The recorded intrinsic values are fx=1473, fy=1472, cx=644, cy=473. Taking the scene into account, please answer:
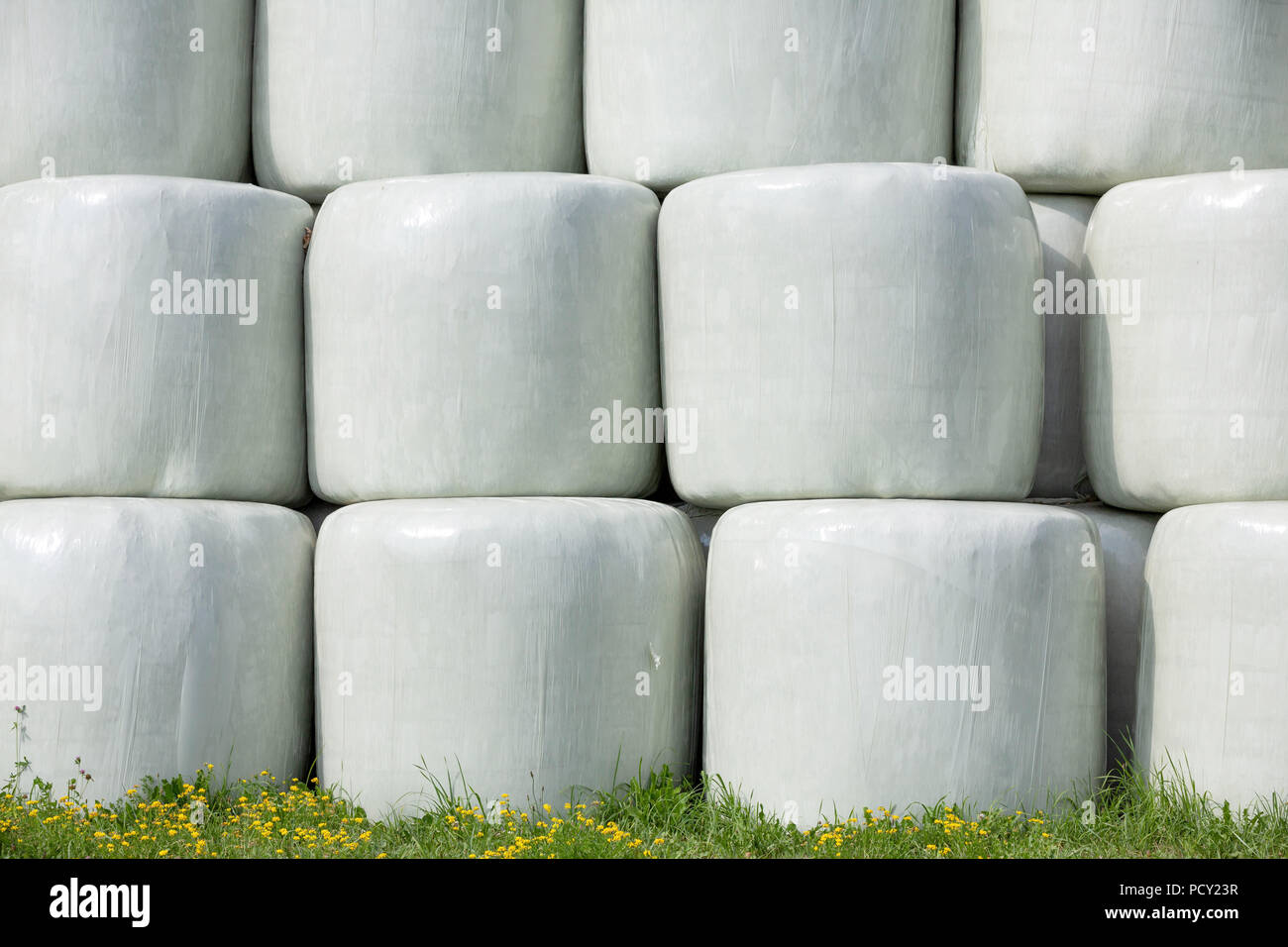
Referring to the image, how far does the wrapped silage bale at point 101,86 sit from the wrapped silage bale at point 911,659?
197cm

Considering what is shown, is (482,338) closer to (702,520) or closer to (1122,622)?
(702,520)

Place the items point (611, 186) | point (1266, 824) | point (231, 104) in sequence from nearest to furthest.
Answer: point (1266, 824), point (611, 186), point (231, 104)

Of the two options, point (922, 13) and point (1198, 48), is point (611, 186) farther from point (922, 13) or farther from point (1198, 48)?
point (1198, 48)

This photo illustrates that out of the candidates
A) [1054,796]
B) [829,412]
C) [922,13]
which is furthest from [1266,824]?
[922,13]

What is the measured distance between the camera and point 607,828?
3301 mm

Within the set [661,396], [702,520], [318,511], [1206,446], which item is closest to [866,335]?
[661,396]

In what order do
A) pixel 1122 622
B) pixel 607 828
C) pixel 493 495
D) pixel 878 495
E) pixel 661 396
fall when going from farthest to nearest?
1. pixel 661 396
2. pixel 1122 622
3. pixel 493 495
4. pixel 878 495
5. pixel 607 828

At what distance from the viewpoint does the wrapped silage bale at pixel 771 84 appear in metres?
3.82

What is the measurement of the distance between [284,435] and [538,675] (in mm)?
1000

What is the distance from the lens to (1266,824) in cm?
325

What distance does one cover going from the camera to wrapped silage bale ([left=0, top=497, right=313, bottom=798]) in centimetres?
348

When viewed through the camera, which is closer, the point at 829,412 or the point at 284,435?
the point at 829,412

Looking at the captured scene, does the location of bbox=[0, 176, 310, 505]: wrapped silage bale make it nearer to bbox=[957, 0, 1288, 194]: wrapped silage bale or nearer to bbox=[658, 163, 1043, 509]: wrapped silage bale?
bbox=[658, 163, 1043, 509]: wrapped silage bale

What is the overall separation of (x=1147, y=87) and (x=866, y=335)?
3.53 feet
